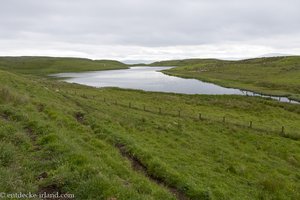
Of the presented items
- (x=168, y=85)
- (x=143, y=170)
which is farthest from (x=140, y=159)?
(x=168, y=85)

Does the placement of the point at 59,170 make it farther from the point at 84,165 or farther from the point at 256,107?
the point at 256,107

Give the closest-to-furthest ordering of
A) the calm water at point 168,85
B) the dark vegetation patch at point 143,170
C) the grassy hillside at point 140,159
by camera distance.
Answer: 1. the grassy hillside at point 140,159
2. the dark vegetation patch at point 143,170
3. the calm water at point 168,85

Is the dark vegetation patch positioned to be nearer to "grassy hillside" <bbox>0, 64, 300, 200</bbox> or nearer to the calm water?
"grassy hillside" <bbox>0, 64, 300, 200</bbox>

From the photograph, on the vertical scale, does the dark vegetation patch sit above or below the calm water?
above

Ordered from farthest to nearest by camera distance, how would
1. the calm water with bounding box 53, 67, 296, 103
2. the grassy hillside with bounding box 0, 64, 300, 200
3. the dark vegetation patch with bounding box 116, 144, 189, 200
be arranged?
the calm water with bounding box 53, 67, 296, 103 < the dark vegetation patch with bounding box 116, 144, 189, 200 < the grassy hillside with bounding box 0, 64, 300, 200

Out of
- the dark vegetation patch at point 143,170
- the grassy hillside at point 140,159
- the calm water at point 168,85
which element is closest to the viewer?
the grassy hillside at point 140,159

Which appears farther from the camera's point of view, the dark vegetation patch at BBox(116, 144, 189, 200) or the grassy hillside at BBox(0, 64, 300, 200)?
the dark vegetation patch at BBox(116, 144, 189, 200)

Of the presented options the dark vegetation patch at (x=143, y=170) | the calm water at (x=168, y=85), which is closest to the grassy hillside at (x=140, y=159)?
the dark vegetation patch at (x=143, y=170)

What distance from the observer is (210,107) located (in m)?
50.3

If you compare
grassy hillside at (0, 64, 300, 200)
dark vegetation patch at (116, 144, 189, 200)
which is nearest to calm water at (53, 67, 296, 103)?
grassy hillside at (0, 64, 300, 200)

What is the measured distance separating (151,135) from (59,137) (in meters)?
10.3

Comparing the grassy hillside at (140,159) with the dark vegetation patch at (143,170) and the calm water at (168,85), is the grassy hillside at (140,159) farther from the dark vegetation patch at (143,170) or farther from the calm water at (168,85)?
the calm water at (168,85)

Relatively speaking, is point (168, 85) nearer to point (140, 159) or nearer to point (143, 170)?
point (140, 159)

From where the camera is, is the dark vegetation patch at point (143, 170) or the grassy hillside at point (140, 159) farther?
the dark vegetation patch at point (143, 170)
